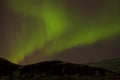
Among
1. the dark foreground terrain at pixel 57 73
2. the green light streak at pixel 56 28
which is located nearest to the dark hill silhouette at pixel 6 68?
the dark foreground terrain at pixel 57 73

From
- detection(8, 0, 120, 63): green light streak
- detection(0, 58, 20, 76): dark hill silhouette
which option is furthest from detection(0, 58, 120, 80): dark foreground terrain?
detection(8, 0, 120, 63): green light streak

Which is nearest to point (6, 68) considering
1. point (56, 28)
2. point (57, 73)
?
point (57, 73)

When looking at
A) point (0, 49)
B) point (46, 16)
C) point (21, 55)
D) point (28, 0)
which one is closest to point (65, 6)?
point (46, 16)

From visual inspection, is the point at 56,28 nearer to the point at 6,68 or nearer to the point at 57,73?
the point at 6,68

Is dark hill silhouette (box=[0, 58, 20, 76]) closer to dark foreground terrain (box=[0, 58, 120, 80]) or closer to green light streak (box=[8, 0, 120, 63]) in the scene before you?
dark foreground terrain (box=[0, 58, 120, 80])

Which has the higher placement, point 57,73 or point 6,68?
point 6,68

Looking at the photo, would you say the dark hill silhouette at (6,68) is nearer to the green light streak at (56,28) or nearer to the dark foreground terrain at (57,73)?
the dark foreground terrain at (57,73)

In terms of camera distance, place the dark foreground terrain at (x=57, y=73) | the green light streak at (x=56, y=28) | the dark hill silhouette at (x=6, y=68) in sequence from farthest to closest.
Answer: the green light streak at (x=56, y=28), the dark hill silhouette at (x=6, y=68), the dark foreground terrain at (x=57, y=73)

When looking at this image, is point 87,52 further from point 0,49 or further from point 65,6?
point 0,49

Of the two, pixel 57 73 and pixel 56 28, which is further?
pixel 56 28
